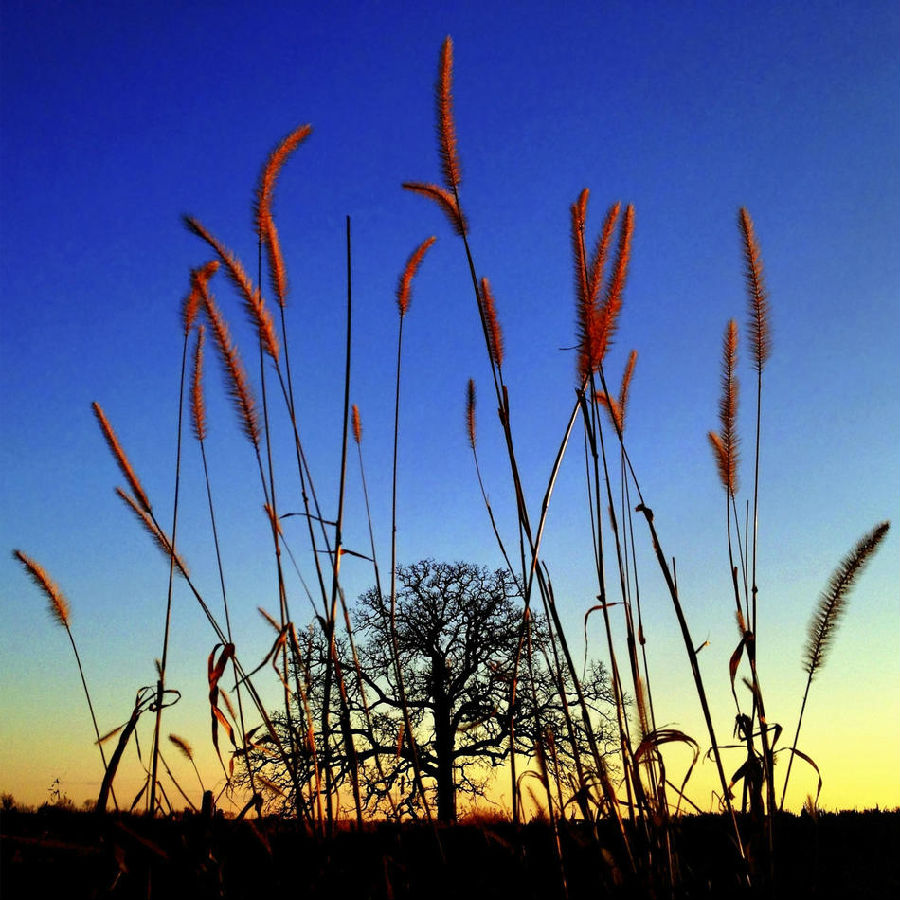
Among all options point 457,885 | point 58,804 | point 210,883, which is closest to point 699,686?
point 457,885

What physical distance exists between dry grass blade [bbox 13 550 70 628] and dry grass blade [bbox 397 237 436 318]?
1.28 metres

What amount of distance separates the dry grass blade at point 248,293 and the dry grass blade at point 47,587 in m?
0.96

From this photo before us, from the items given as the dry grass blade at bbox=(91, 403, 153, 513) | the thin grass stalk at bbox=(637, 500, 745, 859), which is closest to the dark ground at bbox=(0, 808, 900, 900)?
the thin grass stalk at bbox=(637, 500, 745, 859)

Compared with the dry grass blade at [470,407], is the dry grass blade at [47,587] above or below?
below

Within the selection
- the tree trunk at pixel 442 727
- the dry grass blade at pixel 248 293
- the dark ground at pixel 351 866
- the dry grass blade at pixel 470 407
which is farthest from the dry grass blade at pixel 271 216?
the tree trunk at pixel 442 727

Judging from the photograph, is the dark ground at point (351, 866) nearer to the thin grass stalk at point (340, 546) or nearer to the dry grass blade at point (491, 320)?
the thin grass stalk at point (340, 546)

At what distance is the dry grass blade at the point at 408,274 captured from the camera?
2414 millimetres

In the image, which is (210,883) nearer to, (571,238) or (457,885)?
(457,885)

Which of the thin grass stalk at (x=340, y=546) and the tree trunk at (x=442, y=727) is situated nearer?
the thin grass stalk at (x=340, y=546)

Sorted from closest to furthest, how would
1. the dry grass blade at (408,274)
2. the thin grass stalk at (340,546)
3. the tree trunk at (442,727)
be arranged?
the thin grass stalk at (340,546)
the dry grass blade at (408,274)
the tree trunk at (442,727)

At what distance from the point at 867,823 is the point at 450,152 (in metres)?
3.57

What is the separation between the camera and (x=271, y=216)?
2156 mm

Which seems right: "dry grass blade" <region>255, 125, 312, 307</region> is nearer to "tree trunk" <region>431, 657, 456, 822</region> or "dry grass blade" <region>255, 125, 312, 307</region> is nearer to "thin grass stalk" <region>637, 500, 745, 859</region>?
"thin grass stalk" <region>637, 500, 745, 859</region>

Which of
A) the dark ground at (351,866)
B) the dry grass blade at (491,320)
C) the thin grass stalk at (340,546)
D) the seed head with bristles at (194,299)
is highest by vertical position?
the seed head with bristles at (194,299)
